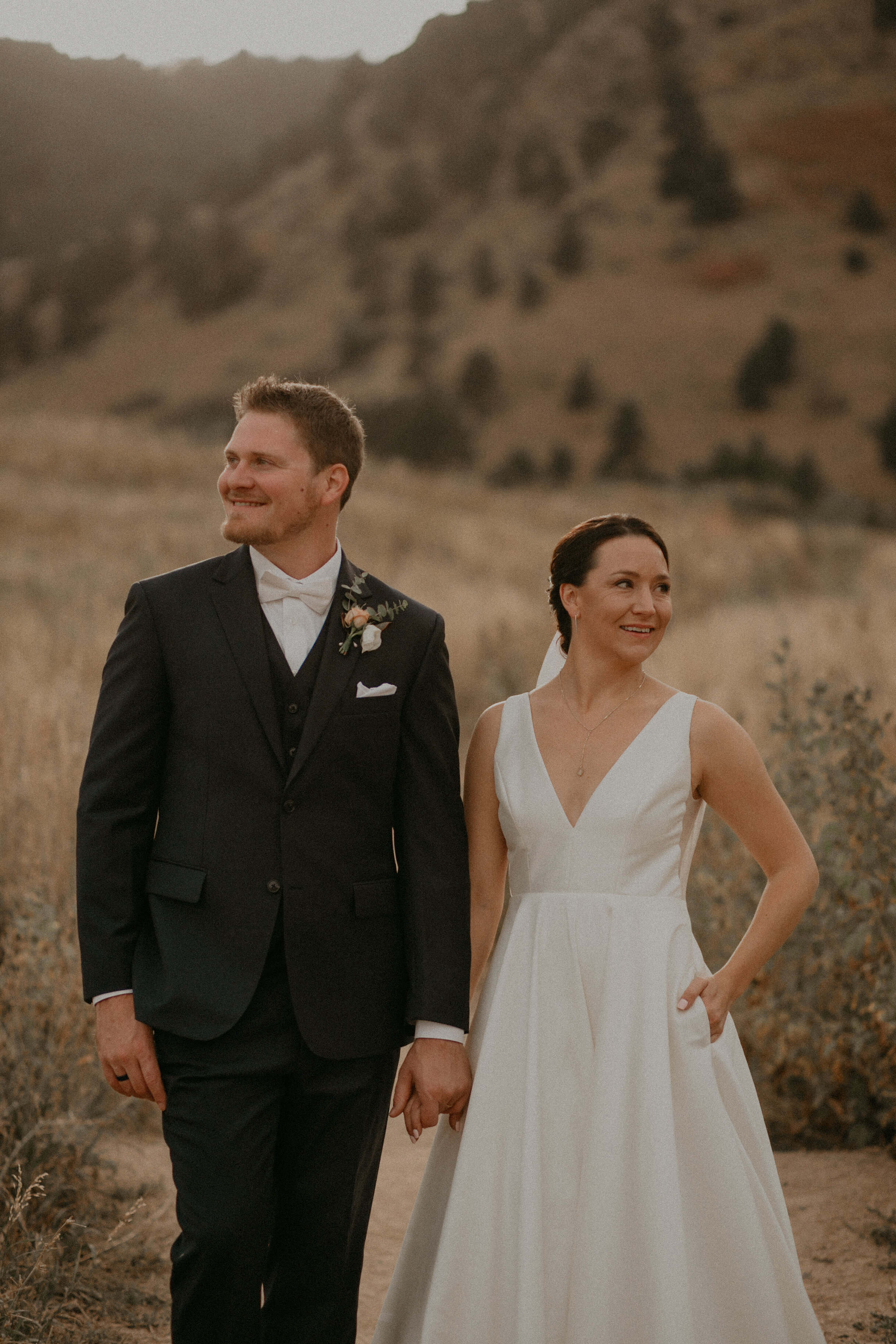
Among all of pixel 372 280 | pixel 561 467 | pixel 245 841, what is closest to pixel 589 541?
pixel 245 841

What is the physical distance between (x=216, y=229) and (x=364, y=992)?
47.9m

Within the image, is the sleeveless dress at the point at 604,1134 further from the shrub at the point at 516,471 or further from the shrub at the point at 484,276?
the shrub at the point at 484,276

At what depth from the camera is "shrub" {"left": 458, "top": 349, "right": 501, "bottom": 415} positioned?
35.6 m

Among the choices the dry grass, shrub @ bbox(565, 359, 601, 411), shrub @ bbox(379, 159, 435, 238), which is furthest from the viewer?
shrub @ bbox(379, 159, 435, 238)

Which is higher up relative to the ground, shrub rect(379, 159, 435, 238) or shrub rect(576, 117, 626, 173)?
shrub rect(576, 117, 626, 173)

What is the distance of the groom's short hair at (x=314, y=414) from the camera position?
2592 mm

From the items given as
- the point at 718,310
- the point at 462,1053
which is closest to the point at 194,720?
the point at 462,1053

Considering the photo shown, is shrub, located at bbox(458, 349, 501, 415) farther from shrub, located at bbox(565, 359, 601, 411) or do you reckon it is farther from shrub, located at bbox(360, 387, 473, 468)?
shrub, located at bbox(360, 387, 473, 468)

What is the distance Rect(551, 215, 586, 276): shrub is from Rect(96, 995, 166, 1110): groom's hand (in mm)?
41249

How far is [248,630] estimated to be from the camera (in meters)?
2.53

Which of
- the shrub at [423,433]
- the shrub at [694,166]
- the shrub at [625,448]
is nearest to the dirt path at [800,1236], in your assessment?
the shrub at [423,433]

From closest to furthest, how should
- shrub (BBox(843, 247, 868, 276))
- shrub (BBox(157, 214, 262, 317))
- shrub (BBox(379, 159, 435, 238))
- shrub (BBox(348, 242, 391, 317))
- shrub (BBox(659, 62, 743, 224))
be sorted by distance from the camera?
1. shrub (BBox(843, 247, 868, 276))
2. shrub (BBox(348, 242, 391, 317))
3. shrub (BBox(659, 62, 743, 224))
4. shrub (BBox(157, 214, 262, 317))
5. shrub (BBox(379, 159, 435, 238))

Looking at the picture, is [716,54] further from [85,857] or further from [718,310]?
[85,857]

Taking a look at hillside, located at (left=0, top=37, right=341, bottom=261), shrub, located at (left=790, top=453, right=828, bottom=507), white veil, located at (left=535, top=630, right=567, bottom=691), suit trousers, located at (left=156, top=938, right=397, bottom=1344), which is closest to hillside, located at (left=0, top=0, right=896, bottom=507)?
shrub, located at (left=790, top=453, right=828, bottom=507)
